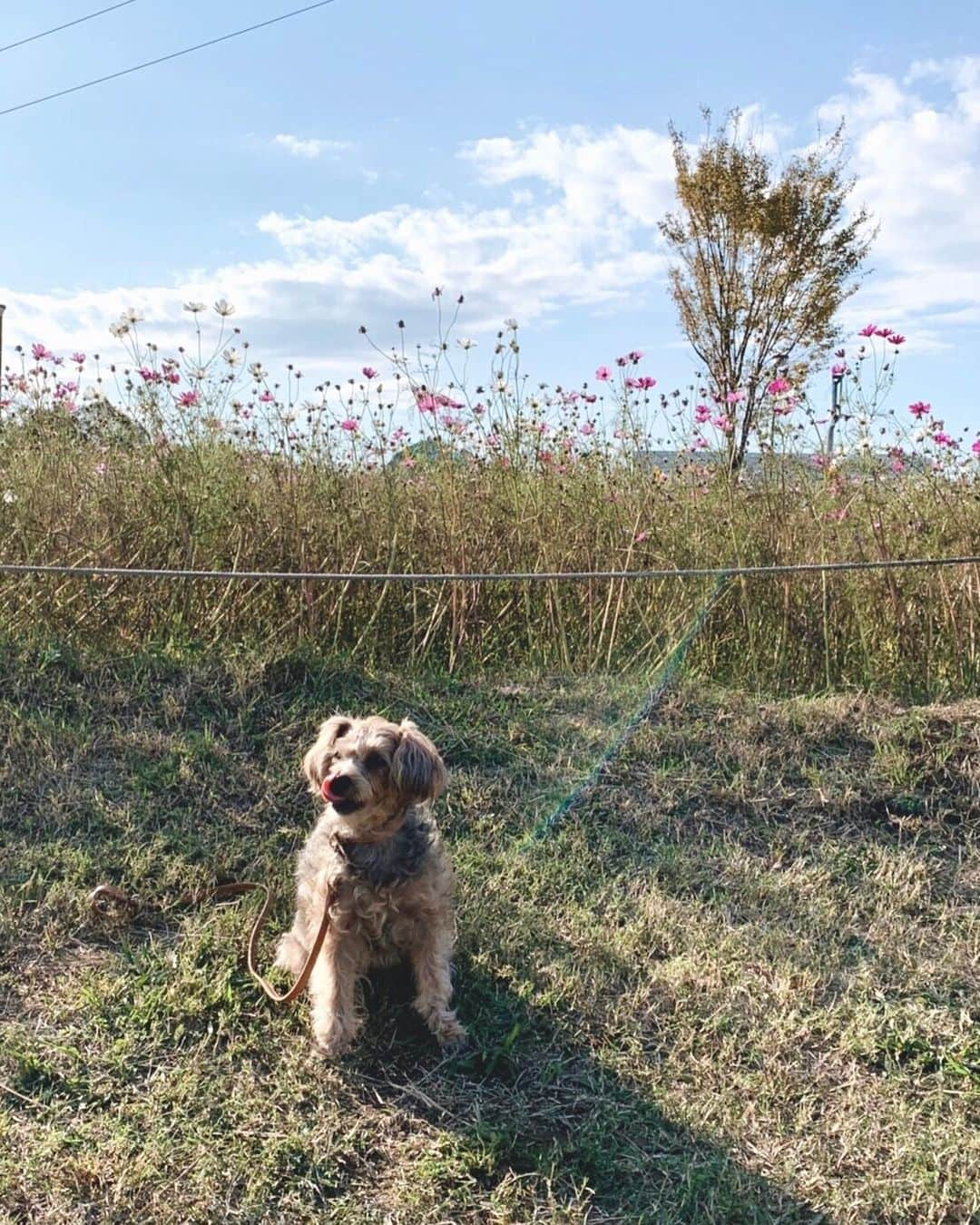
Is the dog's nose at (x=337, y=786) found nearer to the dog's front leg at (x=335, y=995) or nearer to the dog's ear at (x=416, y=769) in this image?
the dog's ear at (x=416, y=769)

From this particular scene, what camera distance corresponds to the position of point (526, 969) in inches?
125

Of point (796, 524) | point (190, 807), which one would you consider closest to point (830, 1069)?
point (190, 807)

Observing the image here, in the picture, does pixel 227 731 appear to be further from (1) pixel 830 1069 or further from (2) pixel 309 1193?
(1) pixel 830 1069

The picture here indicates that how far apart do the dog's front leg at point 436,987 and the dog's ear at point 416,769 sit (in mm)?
443

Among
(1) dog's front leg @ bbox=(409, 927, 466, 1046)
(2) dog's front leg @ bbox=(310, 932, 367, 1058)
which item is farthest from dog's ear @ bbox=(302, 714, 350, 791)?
(1) dog's front leg @ bbox=(409, 927, 466, 1046)

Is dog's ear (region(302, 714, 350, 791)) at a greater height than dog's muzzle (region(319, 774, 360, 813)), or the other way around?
dog's ear (region(302, 714, 350, 791))

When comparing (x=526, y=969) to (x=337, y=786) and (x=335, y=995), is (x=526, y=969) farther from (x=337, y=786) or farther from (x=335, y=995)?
(x=337, y=786)

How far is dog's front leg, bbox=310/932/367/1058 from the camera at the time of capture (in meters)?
2.76

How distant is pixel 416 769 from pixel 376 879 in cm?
35

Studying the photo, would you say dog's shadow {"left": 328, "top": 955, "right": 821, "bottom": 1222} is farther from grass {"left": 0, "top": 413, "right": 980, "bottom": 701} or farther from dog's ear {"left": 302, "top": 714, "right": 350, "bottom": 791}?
grass {"left": 0, "top": 413, "right": 980, "bottom": 701}

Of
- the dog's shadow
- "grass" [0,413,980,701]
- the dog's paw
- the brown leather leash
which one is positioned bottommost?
the dog's shadow

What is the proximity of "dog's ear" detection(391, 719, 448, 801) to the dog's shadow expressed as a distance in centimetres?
73

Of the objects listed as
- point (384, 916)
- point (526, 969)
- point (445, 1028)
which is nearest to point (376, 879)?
point (384, 916)

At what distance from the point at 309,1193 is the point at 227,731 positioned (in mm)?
2411
